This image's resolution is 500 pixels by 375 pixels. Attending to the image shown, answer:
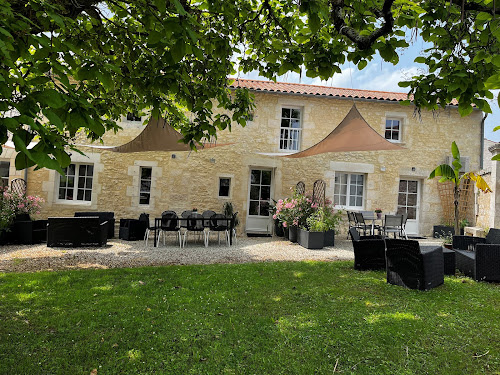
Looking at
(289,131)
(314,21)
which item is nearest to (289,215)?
(289,131)

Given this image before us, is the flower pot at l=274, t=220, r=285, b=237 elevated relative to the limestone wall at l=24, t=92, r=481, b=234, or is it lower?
lower

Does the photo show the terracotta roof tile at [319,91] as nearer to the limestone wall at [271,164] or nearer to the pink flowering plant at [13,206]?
the limestone wall at [271,164]

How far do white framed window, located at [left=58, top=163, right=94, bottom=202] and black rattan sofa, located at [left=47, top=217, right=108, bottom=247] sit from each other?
7.70 feet

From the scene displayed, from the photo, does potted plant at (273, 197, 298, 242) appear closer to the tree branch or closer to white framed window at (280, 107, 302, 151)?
white framed window at (280, 107, 302, 151)

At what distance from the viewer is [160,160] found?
28.8 ft

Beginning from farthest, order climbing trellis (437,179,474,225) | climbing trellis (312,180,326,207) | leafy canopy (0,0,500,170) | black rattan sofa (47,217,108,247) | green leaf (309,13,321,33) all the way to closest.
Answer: climbing trellis (437,179,474,225) < climbing trellis (312,180,326,207) < black rattan sofa (47,217,108,247) < green leaf (309,13,321,33) < leafy canopy (0,0,500,170)

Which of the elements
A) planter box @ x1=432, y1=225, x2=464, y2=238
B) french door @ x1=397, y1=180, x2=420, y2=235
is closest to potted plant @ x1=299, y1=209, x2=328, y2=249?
french door @ x1=397, y1=180, x2=420, y2=235

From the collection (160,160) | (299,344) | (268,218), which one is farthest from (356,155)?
(299,344)

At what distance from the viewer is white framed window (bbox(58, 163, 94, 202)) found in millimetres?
8594

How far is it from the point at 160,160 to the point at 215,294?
6.02 metres

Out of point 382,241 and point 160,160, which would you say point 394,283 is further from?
point 160,160

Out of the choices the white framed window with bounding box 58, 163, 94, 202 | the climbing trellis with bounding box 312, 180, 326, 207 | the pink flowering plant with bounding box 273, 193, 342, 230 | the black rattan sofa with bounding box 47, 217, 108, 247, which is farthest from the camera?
the climbing trellis with bounding box 312, 180, 326, 207

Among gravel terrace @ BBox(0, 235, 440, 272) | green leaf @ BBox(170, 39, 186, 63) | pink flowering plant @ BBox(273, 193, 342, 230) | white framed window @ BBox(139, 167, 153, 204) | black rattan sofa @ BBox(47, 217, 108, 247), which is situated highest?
green leaf @ BBox(170, 39, 186, 63)

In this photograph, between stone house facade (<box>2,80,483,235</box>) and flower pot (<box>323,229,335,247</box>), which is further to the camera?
stone house facade (<box>2,80,483,235</box>)
